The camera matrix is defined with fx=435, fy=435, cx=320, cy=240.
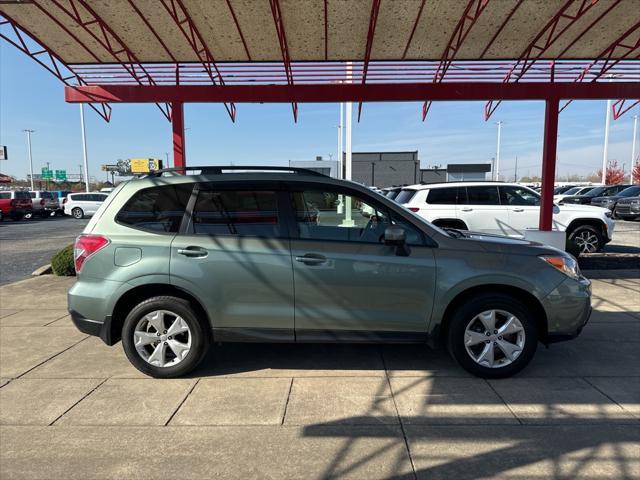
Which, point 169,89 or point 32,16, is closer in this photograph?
point 32,16

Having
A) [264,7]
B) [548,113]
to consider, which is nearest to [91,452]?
[264,7]

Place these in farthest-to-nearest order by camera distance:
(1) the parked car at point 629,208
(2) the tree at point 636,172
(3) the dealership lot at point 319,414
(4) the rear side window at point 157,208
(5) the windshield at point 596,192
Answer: (2) the tree at point 636,172, (5) the windshield at point 596,192, (1) the parked car at point 629,208, (4) the rear side window at point 157,208, (3) the dealership lot at point 319,414

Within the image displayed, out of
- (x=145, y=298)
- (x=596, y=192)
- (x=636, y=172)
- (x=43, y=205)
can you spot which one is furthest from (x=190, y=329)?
(x=636, y=172)

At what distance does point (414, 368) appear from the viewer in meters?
4.27

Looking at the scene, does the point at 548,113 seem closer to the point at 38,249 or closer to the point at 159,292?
the point at 159,292

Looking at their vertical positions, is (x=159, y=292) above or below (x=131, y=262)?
below

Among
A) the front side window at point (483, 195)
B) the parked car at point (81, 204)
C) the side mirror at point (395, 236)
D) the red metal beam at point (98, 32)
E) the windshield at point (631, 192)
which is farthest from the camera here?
the parked car at point (81, 204)

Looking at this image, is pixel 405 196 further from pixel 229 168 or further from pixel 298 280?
pixel 298 280

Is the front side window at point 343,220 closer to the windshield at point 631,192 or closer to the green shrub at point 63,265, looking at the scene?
the green shrub at point 63,265

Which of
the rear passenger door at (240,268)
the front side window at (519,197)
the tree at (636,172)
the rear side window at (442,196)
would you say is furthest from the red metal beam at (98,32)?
the tree at (636,172)

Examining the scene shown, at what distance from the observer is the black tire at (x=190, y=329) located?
12.8ft

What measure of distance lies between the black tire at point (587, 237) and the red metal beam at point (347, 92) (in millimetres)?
3426

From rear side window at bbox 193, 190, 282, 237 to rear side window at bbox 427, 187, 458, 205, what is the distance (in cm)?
680

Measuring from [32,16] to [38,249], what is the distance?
9.27 m
